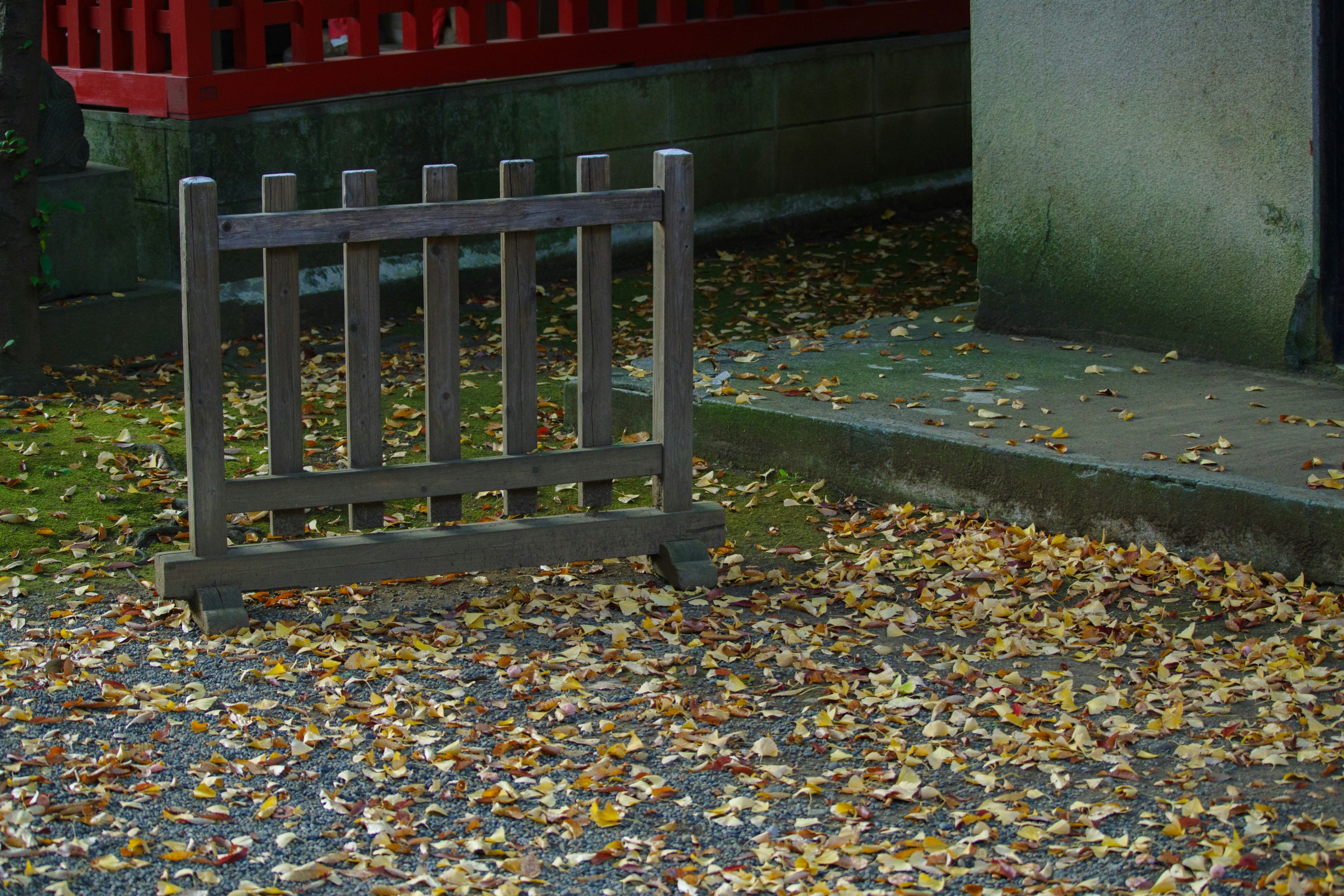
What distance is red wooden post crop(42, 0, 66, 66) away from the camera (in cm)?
1034

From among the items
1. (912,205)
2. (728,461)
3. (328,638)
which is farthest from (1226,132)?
(912,205)

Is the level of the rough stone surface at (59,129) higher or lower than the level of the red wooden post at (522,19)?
lower

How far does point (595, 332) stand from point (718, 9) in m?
7.01

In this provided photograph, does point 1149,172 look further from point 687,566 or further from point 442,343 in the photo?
point 442,343

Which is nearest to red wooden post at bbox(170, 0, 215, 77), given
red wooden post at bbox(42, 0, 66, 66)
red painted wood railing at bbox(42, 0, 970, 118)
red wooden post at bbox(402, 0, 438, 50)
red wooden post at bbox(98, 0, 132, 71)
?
red painted wood railing at bbox(42, 0, 970, 118)

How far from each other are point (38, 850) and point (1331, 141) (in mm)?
5576

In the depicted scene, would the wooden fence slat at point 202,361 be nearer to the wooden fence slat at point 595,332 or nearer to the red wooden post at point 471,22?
the wooden fence slat at point 595,332

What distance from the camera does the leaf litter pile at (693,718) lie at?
3898 mm

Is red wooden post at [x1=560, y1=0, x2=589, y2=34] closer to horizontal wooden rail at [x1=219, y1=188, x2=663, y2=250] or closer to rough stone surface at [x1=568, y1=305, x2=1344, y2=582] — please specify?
rough stone surface at [x1=568, y1=305, x2=1344, y2=582]

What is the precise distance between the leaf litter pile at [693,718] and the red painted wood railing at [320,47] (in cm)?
364

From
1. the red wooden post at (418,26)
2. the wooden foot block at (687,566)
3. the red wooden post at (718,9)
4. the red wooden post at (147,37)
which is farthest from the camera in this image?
the red wooden post at (718,9)

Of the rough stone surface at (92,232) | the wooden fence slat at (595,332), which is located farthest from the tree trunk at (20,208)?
the wooden fence slat at (595,332)

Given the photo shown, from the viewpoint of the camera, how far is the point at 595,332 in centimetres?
568

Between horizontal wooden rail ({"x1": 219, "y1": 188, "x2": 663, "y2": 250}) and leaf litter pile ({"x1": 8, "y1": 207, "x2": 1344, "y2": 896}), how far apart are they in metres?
1.21
